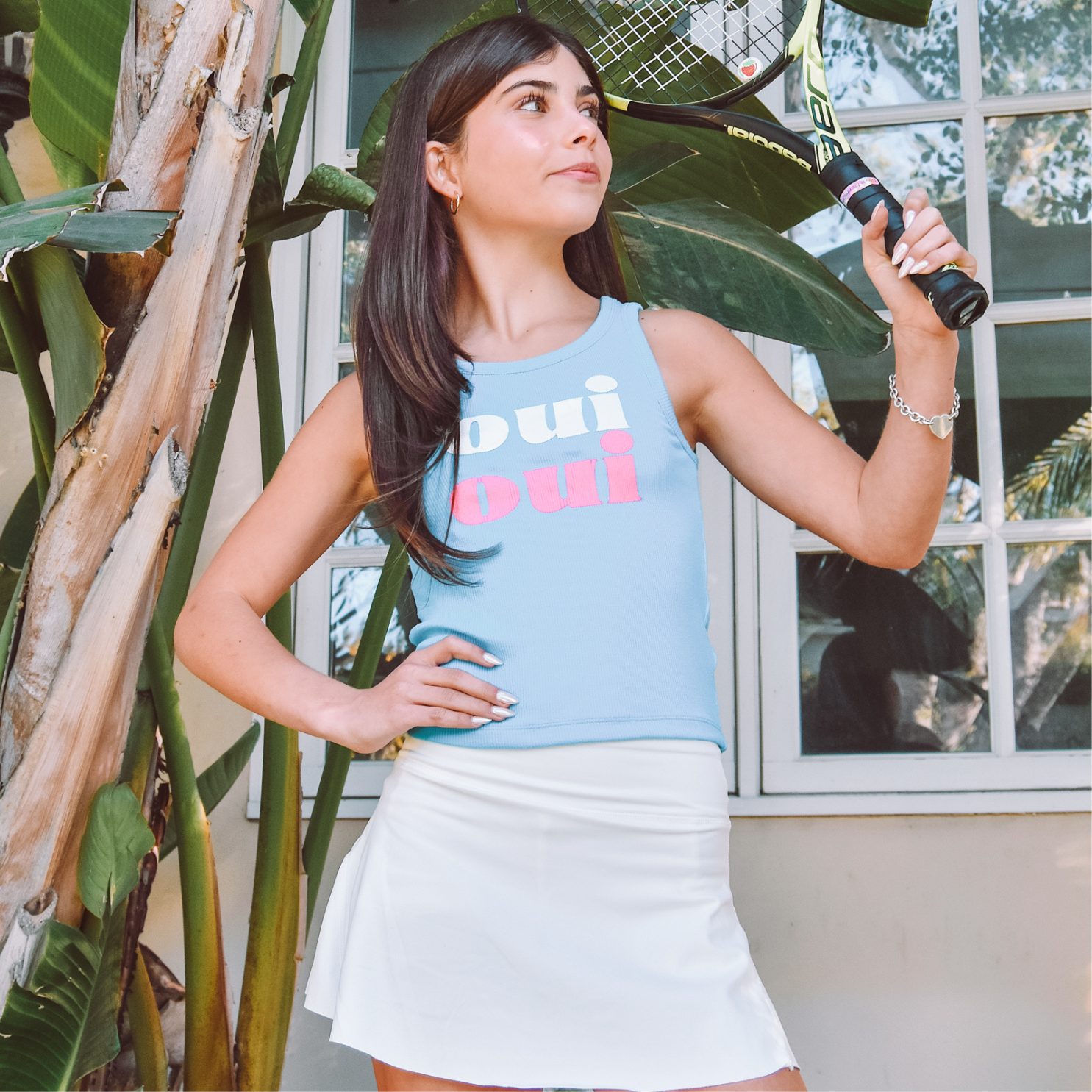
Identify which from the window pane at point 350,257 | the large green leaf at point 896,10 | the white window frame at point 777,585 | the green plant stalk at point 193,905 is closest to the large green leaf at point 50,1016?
the green plant stalk at point 193,905

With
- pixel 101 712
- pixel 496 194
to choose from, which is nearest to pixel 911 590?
pixel 496 194

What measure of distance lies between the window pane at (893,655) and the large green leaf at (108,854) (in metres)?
1.17

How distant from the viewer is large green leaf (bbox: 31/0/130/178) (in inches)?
46.3

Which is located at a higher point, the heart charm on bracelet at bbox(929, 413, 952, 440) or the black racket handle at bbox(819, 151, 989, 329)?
the black racket handle at bbox(819, 151, 989, 329)

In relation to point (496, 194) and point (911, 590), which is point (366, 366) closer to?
point (496, 194)

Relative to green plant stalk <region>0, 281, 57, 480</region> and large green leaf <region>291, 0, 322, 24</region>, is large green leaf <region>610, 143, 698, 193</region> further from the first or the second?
green plant stalk <region>0, 281, 57, 480</region>

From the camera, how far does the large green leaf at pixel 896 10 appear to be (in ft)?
4.18

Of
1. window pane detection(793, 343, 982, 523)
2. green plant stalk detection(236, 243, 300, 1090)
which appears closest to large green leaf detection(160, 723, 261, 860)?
green plant stalk detection(236, 243, 300, 1090)

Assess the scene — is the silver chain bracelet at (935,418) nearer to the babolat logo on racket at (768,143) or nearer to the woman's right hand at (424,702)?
the babolat logo on racket at (768,143)

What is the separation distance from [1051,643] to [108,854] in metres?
1.56

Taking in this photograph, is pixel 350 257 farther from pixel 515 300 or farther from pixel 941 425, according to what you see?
pixel 941 425

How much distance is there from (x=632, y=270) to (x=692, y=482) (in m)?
A: 0.54

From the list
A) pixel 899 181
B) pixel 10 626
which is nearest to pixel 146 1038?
pixel 10 626

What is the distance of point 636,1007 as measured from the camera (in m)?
0.73
